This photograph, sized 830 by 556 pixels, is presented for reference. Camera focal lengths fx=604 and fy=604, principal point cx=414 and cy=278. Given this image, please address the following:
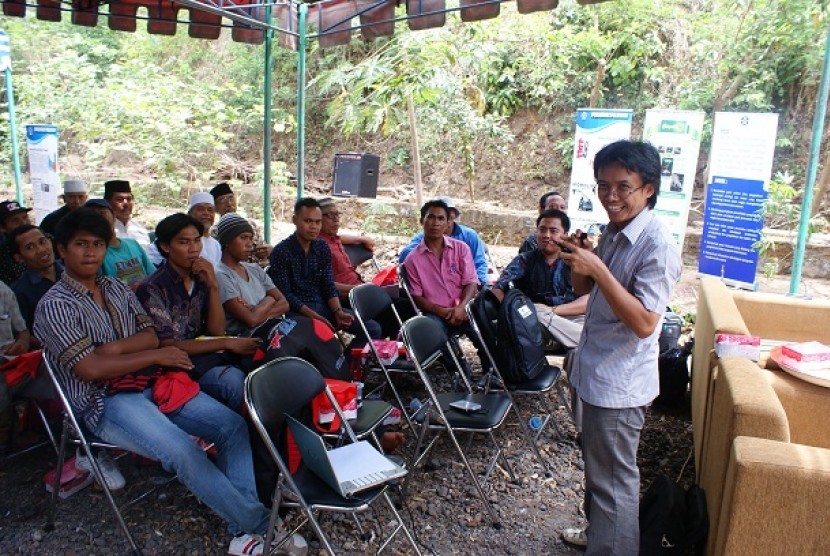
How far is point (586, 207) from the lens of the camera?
6793 mm

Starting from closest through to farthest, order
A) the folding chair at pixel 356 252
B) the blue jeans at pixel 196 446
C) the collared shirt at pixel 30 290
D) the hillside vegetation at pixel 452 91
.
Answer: the blue jeans at pixel 196 446 < the collared shirt at pixel 30 290 < the folding chair at pixel 356 252 < the hillside vegetation at pixel 452 91

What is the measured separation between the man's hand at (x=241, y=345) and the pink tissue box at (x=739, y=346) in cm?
227

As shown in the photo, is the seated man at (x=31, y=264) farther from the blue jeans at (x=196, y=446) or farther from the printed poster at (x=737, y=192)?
the printed poster at (x=737, y=192)

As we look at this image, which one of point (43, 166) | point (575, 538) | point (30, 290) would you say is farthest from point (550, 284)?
point (43, 166)

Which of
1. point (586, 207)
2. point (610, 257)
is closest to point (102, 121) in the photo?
point (586, 207)

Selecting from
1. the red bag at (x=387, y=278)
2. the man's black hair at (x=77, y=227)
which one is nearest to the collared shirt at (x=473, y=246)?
the red bag at (x=387, y=278)

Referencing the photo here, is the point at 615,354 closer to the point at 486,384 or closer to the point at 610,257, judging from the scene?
the point at 610,257

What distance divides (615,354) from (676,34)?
35.0 feet

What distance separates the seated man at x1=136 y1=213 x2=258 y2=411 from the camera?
113 inches

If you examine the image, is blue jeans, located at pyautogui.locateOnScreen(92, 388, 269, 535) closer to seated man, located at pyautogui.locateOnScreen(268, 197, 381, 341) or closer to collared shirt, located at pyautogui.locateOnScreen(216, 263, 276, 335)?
collared shirt, located at pyautogui.locateOnScreen(216, 263, 276, 335)

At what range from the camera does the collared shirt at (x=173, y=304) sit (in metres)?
2.90

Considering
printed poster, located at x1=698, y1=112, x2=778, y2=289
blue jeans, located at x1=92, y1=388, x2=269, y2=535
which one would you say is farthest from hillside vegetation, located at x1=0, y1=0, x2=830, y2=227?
blue jeans, located at x1=92, y1=388, x2=269, y2=535

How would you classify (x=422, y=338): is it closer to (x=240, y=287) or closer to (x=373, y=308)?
(x=373, y=308)

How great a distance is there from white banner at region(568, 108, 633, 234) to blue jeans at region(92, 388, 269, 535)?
4922 mm
